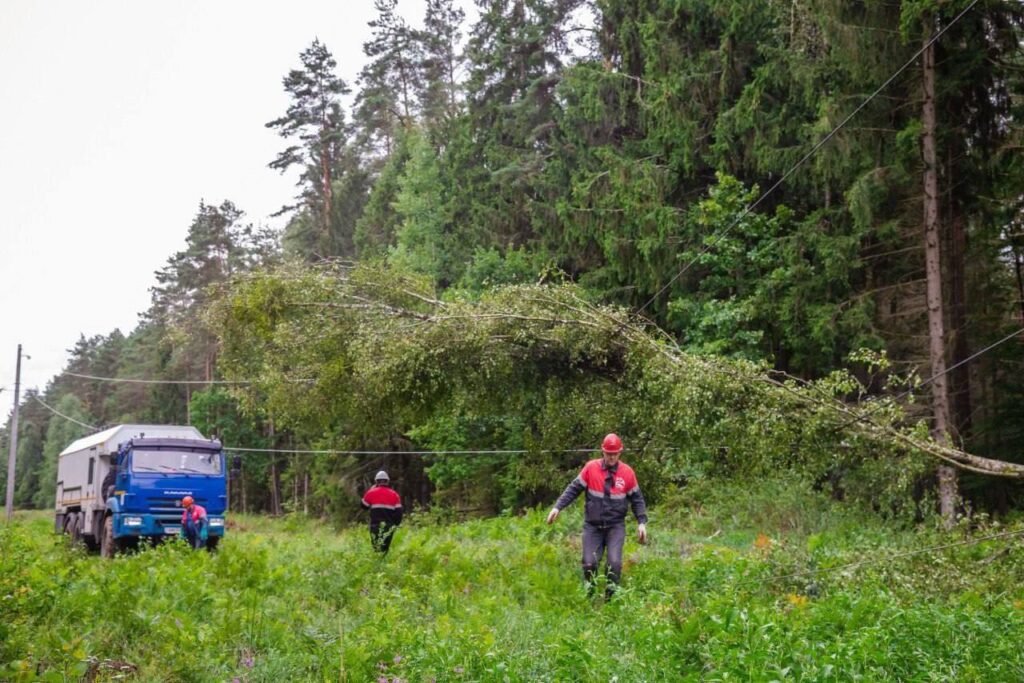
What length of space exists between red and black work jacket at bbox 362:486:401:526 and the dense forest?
1.73 m

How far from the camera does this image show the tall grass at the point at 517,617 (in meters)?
6.41

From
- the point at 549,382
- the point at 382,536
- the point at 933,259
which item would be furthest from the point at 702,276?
the point at 382,536

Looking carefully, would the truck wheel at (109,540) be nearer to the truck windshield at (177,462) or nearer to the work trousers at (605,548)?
the truck windshield at (177,462)

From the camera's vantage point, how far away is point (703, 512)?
65.8ft

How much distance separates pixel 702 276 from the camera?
76.0 feet

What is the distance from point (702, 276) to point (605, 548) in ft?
43.9

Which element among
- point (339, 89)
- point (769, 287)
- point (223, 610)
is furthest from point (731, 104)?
point (339, 89)

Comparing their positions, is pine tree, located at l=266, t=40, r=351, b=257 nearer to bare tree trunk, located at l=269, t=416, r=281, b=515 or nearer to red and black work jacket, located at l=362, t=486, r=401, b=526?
bare tree trunk, located at l=269, t=416, r=281, b=515

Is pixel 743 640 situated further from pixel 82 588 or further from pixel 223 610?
pixel 82 588

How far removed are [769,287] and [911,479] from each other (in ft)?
29.1

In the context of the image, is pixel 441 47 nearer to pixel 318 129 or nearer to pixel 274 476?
pixel 318 129

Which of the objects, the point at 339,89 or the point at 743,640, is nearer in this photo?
the point at 743,640

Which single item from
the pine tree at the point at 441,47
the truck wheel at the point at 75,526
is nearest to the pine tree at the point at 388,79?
the pine tree at the point at 441,47

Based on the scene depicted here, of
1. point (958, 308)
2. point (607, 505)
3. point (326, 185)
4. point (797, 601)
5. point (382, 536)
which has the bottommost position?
point (797, 601)
